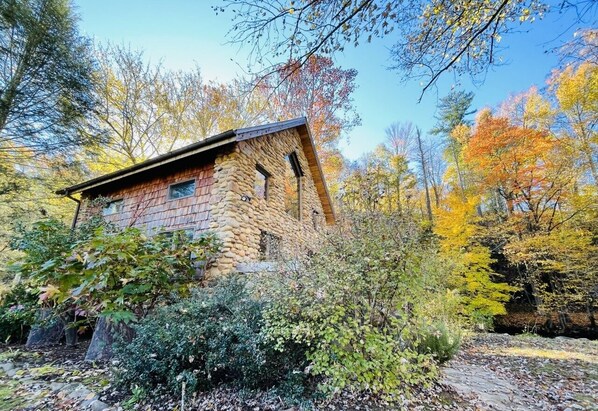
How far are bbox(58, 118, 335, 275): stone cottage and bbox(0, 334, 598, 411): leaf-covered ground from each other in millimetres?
2356

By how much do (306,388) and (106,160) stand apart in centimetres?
1339

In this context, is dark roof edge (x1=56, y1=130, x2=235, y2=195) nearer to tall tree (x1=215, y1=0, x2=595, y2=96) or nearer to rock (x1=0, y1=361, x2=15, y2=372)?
tall tree (x1=215, y1=0, x2=595, y2=96)

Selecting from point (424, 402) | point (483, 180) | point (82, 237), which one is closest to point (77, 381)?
point (82, 237)

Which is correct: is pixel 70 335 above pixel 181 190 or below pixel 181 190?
below

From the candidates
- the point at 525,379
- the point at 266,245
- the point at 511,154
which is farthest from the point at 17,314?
the point at 511,154

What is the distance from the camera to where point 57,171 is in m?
8.35

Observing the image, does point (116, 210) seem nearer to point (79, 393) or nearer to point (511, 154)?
point (79, 393)

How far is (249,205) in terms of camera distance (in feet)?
22.6

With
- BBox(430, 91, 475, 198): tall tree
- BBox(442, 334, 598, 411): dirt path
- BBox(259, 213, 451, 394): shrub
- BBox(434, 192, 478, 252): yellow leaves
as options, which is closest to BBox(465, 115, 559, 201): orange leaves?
BBox(434, 192, 478, 252): yellow leaves

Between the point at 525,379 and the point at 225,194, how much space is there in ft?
21.4

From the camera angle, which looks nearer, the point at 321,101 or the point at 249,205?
the point at 249,205

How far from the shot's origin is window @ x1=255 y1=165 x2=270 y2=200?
7.61m

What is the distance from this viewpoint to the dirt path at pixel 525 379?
129 inches

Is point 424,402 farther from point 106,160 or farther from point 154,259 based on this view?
point 106,160
